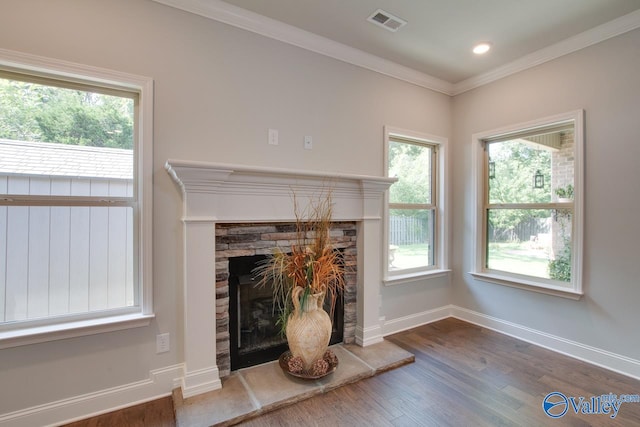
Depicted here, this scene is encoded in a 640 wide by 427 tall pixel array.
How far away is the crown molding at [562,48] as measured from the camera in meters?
2.20

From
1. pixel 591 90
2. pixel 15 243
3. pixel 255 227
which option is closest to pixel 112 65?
pixel 15 243

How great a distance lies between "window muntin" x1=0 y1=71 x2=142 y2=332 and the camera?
169 cm

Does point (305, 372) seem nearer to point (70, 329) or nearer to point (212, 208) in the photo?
point (212, 208)

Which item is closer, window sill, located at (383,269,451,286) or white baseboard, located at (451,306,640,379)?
white baseboard, located at (451,306,640,379)

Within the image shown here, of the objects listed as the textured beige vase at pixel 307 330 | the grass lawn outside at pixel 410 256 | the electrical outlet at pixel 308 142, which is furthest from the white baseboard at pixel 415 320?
the electrical outlet at pixel 308 142

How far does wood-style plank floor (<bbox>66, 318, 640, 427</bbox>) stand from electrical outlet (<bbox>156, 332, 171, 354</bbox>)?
347mm

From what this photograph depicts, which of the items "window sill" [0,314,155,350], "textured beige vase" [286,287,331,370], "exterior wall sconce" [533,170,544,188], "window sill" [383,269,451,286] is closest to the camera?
"window sill" [0,314,155,350]

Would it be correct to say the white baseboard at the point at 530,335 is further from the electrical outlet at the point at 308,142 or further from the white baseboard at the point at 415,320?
the electrical outlet at the point at 308,142

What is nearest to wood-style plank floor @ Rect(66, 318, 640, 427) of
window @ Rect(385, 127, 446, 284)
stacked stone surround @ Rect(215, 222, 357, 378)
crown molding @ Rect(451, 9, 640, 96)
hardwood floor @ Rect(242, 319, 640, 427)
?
hardwood floor @ Rect(242, 319, 640, 427)

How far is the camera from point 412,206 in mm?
3217
